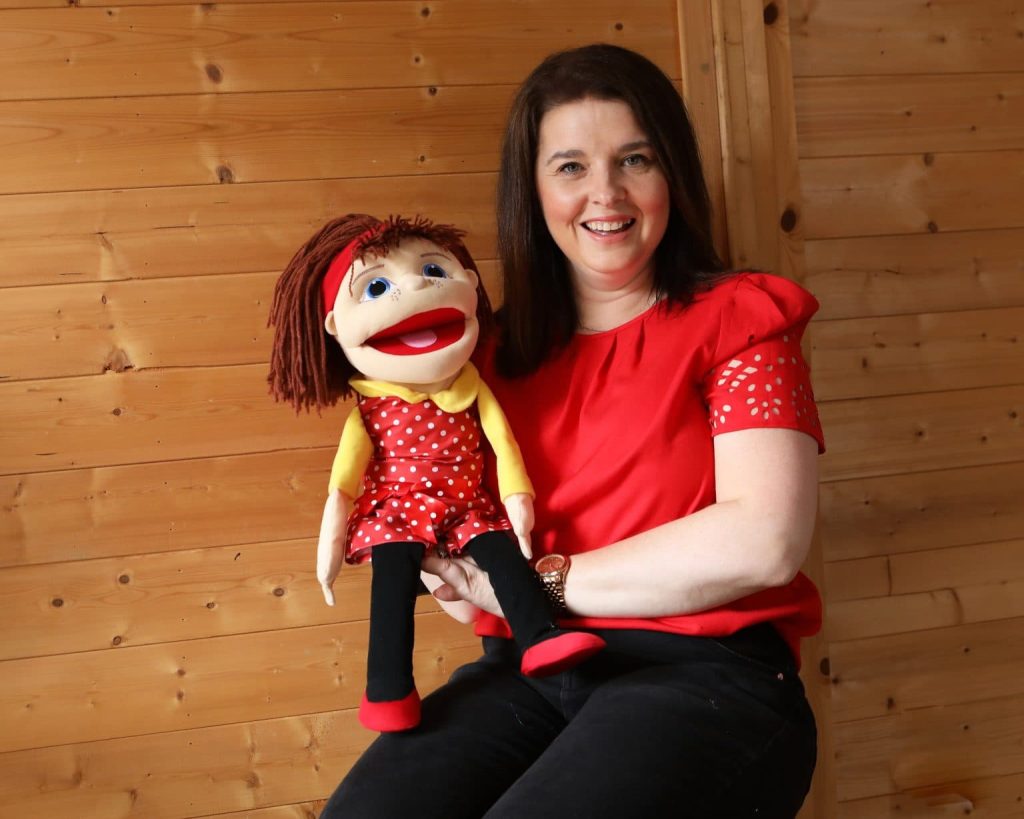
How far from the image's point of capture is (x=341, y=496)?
1.19m

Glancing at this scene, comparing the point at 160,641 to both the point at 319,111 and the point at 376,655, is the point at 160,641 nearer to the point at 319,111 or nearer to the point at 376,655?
the point at 376,655

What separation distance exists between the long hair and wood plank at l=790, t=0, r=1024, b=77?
0.47m

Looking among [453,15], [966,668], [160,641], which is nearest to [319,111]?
[453,15]

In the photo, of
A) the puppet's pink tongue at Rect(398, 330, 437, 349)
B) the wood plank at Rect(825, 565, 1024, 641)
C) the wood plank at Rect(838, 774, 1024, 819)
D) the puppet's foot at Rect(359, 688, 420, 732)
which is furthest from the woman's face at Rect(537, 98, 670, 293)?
the wood plank at Rect(838, 774, 1024, 819)

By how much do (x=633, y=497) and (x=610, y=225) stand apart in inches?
13.2

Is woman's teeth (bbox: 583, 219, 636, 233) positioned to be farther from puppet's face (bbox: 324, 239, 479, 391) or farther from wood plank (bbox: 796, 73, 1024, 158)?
wood plank (bbox: 796, 73, 1024, 158)

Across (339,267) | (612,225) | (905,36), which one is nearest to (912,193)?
(905,36)

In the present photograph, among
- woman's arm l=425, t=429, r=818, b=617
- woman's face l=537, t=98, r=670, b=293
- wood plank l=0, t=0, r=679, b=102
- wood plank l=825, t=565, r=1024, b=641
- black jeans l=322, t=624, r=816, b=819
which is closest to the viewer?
black jeans l=322, t=624, r=816, b=819

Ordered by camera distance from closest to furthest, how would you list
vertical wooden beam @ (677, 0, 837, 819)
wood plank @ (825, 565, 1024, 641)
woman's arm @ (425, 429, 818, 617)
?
woman's arm @ (425, 429, 818, 617)
vertical wooden beam @ (677, 0, 837, 819)
wood plank @ (825, 565, 1024, 641)

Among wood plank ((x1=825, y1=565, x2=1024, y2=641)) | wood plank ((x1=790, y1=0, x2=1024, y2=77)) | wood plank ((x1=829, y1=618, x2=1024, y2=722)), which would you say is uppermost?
wood plank ((x1=790, y1=0, x2=1024, y2=77))

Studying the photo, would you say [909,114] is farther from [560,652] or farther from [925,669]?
[560,652]

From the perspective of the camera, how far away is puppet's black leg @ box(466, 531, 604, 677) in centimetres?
109

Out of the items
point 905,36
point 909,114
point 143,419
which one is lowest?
point 143,419

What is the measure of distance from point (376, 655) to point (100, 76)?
0.92 metres
